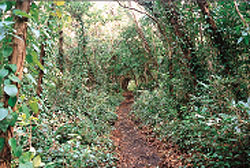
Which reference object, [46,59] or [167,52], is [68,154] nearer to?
[46,59]

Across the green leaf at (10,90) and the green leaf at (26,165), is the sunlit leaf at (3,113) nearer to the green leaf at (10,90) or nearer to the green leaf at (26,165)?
the green leaf at (10,90)

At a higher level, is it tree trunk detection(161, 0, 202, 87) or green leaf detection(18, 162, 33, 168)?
tree trunk detection(161, 0, 202, 87)

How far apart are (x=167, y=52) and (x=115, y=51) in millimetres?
7442

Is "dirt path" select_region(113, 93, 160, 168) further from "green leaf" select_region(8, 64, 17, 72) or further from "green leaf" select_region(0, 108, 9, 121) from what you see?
"green leaf" select_region(8, 64, 17, 72)

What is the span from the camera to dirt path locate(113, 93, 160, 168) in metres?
3.94

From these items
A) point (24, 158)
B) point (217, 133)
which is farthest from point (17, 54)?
point (217, 133)

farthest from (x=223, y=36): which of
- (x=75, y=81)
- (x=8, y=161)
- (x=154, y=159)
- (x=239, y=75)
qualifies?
(x=75, y=81)

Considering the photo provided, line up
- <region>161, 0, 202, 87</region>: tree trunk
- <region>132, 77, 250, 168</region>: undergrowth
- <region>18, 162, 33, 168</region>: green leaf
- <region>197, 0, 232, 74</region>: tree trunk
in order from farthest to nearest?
<region>161, 0, 202, 87</region>: tree trunk → <region>197, 0, 232, 74</region>: tree trunk → <region>132, 77, 250, 168</region>: undergrowth → <region>18, 162, 33, 168</region>: green leaf

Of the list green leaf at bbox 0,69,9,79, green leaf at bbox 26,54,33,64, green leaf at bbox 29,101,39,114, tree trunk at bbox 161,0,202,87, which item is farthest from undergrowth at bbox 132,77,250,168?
green leaf at bbox 0,69,9,79

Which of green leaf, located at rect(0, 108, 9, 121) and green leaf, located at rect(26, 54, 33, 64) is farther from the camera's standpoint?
green leaf, located at rect(26, 54, 33, 64)

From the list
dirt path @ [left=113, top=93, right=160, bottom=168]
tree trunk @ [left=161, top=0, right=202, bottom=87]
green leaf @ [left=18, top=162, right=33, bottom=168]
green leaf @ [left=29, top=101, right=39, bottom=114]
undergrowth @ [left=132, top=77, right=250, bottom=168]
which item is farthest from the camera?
tree trunk @ [left=161, top=0, right=202, bottom=87]

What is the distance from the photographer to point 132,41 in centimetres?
1221

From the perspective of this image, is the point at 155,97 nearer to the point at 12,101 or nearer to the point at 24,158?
the point at 24,158

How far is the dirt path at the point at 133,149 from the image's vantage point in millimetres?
3941
